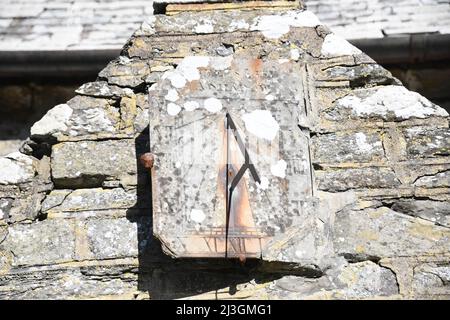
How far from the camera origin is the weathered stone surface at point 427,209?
3.70 meters

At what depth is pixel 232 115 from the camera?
3723 mm

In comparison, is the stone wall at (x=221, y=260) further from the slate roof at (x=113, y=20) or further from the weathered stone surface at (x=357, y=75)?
the slate roof at (x=113, y=20)

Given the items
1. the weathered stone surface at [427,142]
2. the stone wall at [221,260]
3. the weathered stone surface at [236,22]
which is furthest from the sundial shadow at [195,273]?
the weathered stone surface at [236,22]

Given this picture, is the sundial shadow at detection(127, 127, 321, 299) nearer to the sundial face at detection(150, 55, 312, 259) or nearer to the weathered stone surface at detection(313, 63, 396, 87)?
the sundial face at detection(150, 55, 312, 259)

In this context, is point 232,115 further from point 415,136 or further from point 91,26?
point 91,26

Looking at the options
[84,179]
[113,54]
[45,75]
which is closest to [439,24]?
[113,54]

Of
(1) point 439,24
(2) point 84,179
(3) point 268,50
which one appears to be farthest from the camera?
(1) point 439,24

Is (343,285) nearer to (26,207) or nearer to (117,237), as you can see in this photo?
(117,237)

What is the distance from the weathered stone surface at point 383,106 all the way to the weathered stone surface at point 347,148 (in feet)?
0.30

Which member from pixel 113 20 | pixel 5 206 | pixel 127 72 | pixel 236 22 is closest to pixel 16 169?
pixel 5 206

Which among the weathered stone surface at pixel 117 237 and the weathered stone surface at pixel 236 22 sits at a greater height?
the weathered stone surface at pixel 236 22

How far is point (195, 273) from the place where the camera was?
3.57 meters

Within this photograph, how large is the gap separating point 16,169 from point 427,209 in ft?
5.43

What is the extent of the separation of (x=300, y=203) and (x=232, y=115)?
1.46 feet
